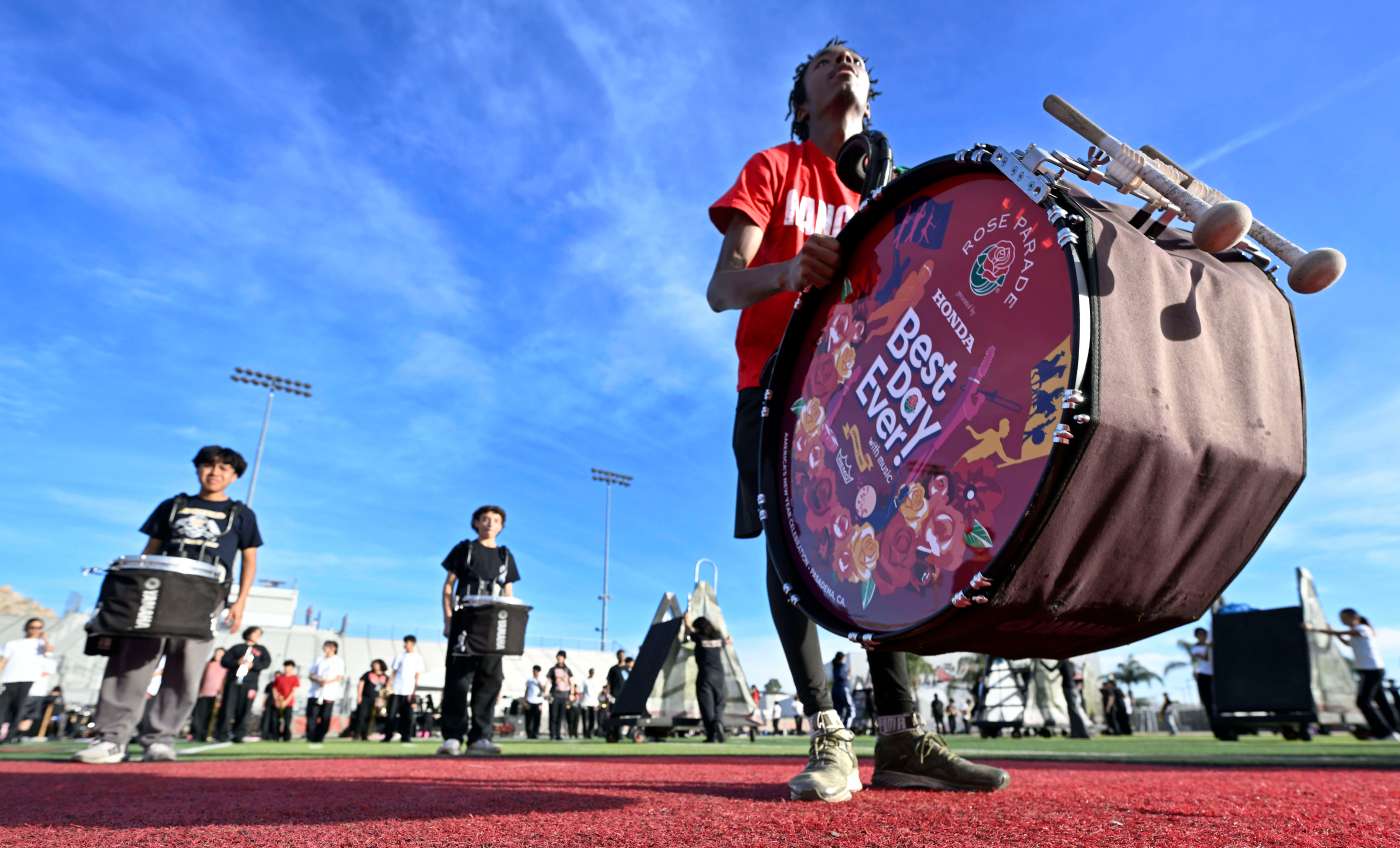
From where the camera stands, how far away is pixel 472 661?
6641mm

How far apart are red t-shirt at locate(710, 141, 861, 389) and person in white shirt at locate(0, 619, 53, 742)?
12.4 meters

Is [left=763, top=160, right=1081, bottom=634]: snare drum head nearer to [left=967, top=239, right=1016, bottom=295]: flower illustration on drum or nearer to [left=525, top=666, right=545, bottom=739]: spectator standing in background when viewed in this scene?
[left=967, top=239, right=1016, bottom=295]: flower illustration on drum

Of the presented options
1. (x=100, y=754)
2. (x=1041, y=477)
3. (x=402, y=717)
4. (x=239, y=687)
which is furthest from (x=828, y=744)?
(x=402, y=717)

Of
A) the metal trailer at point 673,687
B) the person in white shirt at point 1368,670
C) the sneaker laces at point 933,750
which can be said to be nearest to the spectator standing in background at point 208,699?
the metal trailer at point 673,687

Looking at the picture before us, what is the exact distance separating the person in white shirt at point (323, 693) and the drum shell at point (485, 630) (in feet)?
20.5

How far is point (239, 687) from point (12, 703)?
2687 millimetres

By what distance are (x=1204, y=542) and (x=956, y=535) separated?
43 cm

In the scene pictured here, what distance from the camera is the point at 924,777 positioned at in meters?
2.65

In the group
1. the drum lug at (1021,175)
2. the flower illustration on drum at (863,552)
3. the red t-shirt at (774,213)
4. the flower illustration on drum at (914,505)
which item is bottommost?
the flower illustration on drum at (863,552)

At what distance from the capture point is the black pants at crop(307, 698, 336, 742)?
11.6 meters

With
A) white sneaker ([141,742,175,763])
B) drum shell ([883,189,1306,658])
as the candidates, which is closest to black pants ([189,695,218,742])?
white sneaker ([141,742,175,763])

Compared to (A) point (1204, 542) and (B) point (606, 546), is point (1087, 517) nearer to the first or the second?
(A) point (1204, 542)

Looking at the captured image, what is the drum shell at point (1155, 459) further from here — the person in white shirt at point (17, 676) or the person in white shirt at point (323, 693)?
the person in white shirt at point (17, 676)

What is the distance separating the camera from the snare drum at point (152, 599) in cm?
480
